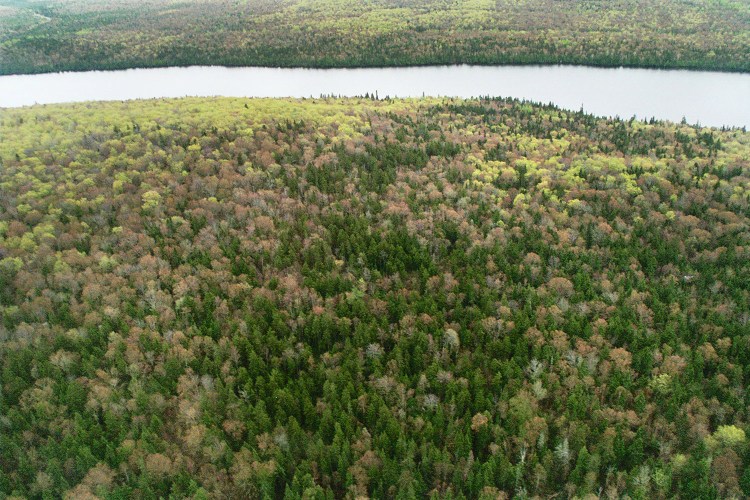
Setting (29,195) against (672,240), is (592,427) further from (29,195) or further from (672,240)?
(29,195)

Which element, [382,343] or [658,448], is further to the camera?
[382,343]

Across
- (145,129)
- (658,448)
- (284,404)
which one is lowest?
(658,448)

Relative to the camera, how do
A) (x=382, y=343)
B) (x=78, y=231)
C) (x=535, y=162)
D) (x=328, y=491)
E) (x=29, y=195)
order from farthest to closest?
(x=535, y=162), (x=29, y=195), (x=78, y=231), (x=382, y=343), (x=328, y=491)

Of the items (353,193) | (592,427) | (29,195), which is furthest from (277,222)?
(592,427)

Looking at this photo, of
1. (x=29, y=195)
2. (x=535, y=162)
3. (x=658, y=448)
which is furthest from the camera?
(x=535, y=162)

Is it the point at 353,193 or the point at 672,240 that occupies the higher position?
the point at 353,193

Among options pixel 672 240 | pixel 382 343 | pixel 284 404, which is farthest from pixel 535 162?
pixel 284 404
